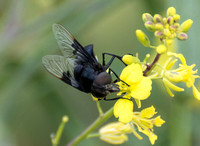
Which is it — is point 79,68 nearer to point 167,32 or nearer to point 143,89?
point 143,89

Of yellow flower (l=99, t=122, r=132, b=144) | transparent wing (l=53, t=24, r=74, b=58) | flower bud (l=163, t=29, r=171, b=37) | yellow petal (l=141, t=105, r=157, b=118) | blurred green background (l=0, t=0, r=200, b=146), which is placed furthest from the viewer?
blurred green background (l=0, t=0, r=200, b=146)

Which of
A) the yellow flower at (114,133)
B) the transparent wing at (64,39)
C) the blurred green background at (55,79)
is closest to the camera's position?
the transparent wing at (64,39)

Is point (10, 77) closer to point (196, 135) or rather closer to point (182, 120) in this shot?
point (182, 120)

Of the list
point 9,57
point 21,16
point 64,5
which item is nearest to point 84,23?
point 64,5

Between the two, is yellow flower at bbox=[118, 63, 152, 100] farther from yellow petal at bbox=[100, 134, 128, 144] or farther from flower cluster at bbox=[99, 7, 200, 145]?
yellow petal at bbox=[100, 134, 128, 144]

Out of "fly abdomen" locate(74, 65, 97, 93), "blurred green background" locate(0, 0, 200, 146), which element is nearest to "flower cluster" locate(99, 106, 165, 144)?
"fly abdomen" locate(74, 65, 97, 93)

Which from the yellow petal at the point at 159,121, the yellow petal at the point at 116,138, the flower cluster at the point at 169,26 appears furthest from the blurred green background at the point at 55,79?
the flower cluster at the point at 169,26

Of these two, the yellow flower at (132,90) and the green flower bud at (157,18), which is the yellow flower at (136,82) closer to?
the yellow flower at (132,90)

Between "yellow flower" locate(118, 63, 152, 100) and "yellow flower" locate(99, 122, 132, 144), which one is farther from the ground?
"yellow flower" locate(118, 63, 152, 100)

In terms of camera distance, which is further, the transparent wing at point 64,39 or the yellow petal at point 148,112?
the transparent wing at point 64,39
